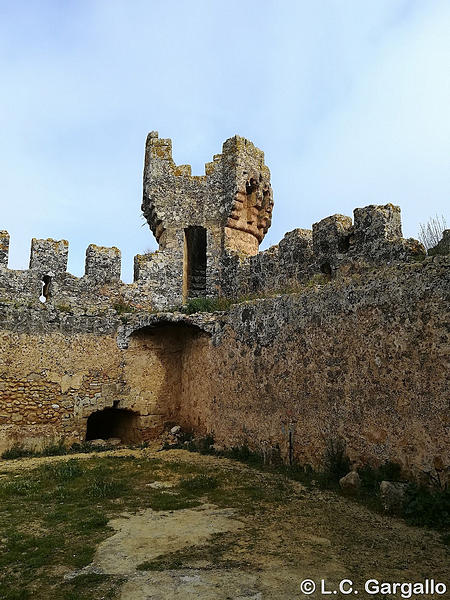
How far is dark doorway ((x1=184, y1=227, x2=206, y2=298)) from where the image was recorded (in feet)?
46.6

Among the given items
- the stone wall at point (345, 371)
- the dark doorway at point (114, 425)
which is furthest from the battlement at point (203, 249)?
the dark doorway at point (114, 425)

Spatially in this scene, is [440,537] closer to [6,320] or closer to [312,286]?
[312,286]

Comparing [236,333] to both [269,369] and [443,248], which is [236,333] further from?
[443,248]

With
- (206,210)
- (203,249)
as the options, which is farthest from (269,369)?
(203,249)

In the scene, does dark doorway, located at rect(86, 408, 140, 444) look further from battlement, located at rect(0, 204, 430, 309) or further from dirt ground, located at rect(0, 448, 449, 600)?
dirt ground, located at rect(0, 448, 449, 600)

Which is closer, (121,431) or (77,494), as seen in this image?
(77,494)

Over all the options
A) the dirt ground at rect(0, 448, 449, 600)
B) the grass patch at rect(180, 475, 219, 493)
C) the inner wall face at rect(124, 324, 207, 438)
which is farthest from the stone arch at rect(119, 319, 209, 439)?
the dirt ground at rect(0, 448, 449, 600)

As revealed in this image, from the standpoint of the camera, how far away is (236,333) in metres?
9.69

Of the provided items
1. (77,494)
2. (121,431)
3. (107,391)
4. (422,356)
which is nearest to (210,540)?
(77,494)

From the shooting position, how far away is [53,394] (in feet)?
33.8

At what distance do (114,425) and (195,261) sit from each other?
5.60 m

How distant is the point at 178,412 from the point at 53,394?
2.92 m

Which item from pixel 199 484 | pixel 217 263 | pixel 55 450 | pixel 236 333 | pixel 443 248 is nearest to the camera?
pixel 199 484

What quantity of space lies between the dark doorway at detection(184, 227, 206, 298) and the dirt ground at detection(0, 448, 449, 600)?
8.86m
